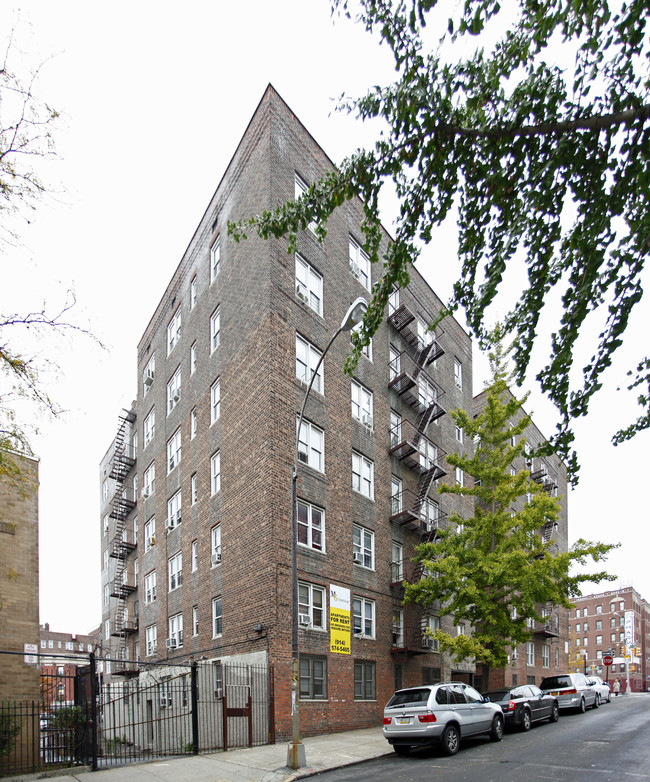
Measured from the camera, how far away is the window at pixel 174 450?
3045cm

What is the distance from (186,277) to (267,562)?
17.0 meters

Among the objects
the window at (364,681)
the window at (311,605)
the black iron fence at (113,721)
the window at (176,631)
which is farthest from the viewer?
the window at (176,631)

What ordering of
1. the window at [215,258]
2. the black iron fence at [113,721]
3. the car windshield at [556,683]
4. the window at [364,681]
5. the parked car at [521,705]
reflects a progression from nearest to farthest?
the black iron fence at [113,721], the parked car at [521,705], the window at [364,681], the window at [215,258], the car windshield at [556,683]

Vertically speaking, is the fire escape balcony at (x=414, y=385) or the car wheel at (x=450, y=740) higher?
the fire escape balcony at (x=414, y=385)

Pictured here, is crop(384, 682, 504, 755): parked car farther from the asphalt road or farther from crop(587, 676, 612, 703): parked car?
crop(587, 676, 612, 703): parked car

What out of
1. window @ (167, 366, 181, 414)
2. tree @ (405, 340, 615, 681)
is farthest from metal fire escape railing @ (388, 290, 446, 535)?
window @ (167, 366, 181, 414)

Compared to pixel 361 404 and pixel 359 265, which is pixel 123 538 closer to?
pixel 361 404

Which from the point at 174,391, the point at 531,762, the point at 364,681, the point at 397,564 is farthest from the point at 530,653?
the point at 531,762

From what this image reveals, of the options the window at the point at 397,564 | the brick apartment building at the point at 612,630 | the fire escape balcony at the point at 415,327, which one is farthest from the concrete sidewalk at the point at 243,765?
the brick apartment building at the point at 612,630

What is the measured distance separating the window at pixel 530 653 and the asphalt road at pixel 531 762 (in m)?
23.2

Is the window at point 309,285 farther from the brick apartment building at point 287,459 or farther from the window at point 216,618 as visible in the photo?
the window at point 216,618

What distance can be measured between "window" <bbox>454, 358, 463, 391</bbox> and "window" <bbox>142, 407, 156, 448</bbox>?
16.0m

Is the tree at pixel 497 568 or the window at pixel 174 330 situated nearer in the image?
the tree at pixel 497 568

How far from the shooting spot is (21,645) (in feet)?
58.7
